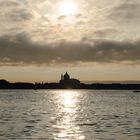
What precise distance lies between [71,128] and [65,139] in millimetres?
12744

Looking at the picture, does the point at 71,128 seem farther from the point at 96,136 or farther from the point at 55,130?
the point at 96,136

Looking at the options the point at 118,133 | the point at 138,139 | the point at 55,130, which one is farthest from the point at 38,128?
the point at 138,139

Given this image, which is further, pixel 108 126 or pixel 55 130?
pixel 108 126

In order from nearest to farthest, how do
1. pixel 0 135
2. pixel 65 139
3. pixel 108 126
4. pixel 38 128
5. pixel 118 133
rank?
pixel 65 139 → pixel 0 135 → pixel 118 133 → pixel 38 128 → pixel 108 126

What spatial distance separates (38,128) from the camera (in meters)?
61.9

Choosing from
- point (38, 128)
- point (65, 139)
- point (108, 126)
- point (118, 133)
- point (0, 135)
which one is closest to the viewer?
point (65, 139)

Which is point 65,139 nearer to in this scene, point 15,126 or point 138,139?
point 138,139

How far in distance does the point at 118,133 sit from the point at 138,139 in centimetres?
589

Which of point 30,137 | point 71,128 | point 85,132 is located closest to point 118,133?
point 85,132

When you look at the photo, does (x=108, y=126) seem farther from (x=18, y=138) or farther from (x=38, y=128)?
(x=18, y=138)

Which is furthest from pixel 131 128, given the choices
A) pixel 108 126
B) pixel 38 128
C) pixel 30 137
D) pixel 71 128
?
pixel 30 137

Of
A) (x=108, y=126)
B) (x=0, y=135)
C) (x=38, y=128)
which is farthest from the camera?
(x=108, y=126)

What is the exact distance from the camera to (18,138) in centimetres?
5134

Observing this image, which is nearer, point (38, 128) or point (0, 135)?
point (0, 135)
